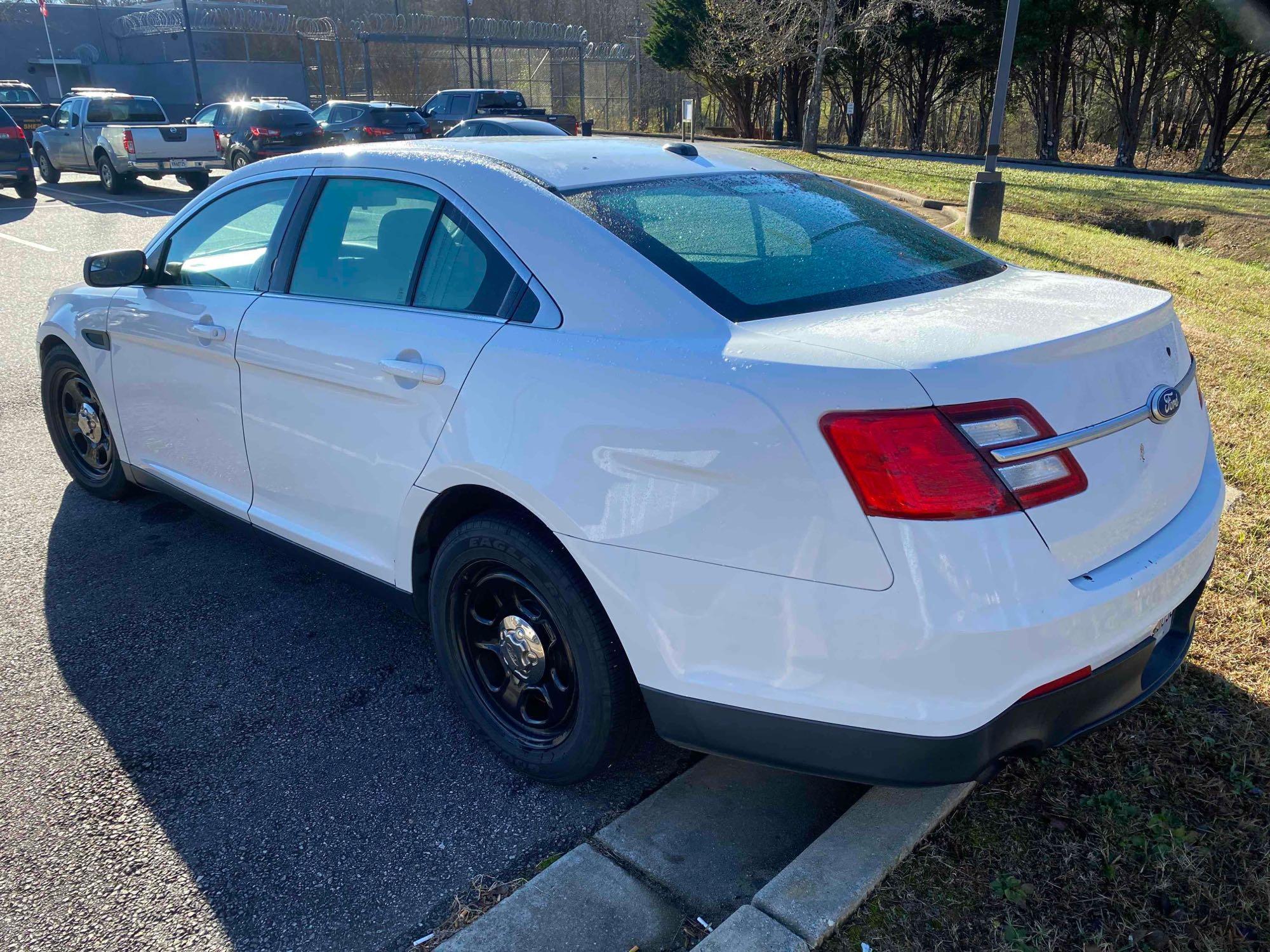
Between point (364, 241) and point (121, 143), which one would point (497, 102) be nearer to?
point (121, 143)

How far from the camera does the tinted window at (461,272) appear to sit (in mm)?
2756

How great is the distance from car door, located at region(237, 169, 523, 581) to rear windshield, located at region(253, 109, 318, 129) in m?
19.1

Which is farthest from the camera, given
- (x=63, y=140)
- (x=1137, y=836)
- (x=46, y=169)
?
(x=46, y=169)

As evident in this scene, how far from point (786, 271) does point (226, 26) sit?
153 feet

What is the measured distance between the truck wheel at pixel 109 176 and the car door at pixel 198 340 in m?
17.2

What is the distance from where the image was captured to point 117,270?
3965mm

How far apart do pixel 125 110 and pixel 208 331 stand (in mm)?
20020

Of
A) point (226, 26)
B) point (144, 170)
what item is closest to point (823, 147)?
point (144, 170)

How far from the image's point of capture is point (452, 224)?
9.58 ft

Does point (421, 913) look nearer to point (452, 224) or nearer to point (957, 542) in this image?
point (957, 542)

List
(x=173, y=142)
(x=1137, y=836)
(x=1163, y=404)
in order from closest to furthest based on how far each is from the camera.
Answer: (x=1163, y=404)
(x=1137, y=836)
(x=173, y=142)

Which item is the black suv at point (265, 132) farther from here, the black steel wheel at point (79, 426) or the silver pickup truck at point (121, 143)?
the black steel wheel at point (79, 426)

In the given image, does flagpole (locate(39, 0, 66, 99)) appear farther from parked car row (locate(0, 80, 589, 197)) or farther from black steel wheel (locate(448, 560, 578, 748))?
black steel wheel (locate(448, 560, 578, 748))

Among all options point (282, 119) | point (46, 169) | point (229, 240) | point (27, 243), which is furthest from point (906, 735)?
point (46, 169)
